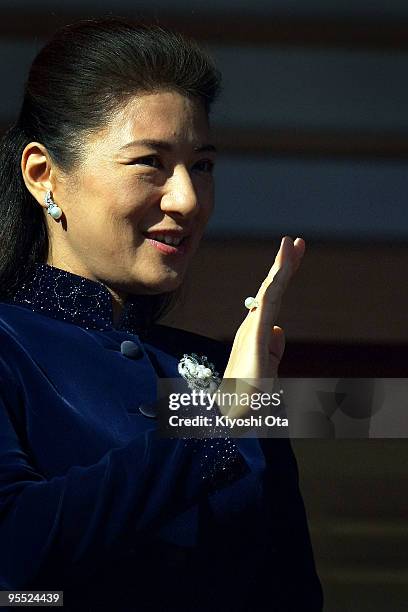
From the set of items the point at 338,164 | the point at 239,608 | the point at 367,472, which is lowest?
the point at 239,608

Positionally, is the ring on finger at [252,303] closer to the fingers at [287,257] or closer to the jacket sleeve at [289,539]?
the fingers at [287,257]

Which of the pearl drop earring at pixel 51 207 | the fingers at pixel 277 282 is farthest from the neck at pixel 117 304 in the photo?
the fingers at pixel 277 282

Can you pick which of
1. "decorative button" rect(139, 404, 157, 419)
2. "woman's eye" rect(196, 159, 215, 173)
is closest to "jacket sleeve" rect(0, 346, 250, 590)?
"decorative button" rect(139, 404, 157, 419)

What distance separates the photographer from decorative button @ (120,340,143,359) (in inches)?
63.4

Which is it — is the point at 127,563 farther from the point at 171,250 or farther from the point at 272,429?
the point at 171,250

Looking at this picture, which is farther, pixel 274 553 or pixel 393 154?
pixel 393 154

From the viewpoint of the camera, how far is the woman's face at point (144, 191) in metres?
1.56

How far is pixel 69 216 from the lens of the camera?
1.59 meters

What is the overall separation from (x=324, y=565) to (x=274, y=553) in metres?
0.50

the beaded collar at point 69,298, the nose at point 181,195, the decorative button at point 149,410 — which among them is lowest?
the decorative button at point 149,410

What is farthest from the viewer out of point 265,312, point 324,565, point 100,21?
point 324,565

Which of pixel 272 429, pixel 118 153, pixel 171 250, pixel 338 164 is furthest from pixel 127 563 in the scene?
pixel 338 164

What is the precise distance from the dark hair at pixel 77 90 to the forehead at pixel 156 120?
0.04 feet

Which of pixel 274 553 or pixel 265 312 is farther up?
pixel 265 312
